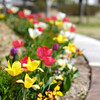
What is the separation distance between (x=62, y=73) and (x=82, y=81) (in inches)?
12.9

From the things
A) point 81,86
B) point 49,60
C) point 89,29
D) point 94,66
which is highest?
Result: point 49,60

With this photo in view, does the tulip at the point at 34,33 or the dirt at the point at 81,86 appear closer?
the dirt at the point at 81,86

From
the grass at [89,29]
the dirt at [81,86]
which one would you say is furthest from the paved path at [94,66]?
the grass at [89,29]

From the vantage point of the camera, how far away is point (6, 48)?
199 inches

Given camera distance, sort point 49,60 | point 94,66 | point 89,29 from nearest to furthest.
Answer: point 49,60
point 94,66
point 89,29

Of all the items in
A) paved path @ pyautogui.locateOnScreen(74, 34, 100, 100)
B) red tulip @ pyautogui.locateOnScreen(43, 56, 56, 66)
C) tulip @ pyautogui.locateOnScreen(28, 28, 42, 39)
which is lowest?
paved path @ pyautogui.locateOnScreen(74, 34, 100, 100)

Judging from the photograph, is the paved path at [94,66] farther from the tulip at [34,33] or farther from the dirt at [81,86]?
the tulip at [34,33]

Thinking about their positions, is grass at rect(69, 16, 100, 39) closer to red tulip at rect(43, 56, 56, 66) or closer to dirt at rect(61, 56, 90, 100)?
dirt at rect(61, 56, 90, 100)

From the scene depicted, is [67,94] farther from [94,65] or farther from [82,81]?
[94,65]

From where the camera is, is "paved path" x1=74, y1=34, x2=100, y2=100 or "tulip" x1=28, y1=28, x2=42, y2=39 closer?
"paved path" x1=74, y1=34, x2=100, y2=100

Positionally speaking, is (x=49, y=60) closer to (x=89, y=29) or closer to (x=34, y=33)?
(x=34, y=33)

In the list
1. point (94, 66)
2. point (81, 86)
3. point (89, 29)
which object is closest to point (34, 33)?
point (81, 86)

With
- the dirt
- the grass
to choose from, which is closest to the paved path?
the dirt

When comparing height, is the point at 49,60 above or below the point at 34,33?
above
